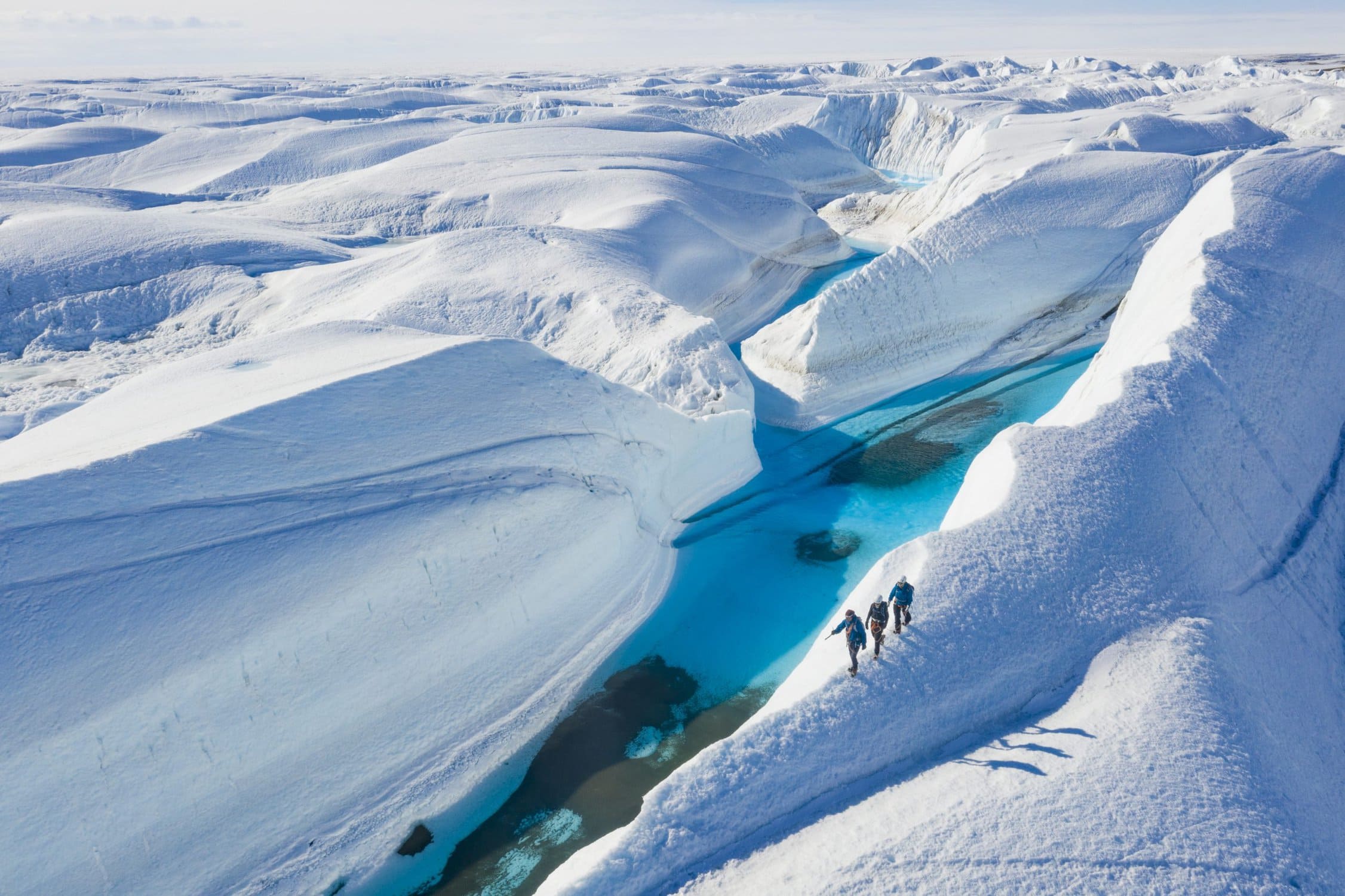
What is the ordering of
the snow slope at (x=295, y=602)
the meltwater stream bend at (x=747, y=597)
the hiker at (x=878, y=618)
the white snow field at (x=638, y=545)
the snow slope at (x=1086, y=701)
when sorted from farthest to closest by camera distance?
the meltwater stream bend at (x=747, y=597) → the snow slope at (x=295, y=602) → the hiker at (x=878, y=618) → the white snow field at (x=638, y=545) → the snow slope at (x=1086, y=701)

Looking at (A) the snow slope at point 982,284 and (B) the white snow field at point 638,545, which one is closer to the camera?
(B) the white snow field at point 638,545

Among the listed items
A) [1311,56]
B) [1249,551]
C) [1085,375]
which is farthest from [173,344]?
[1311,56]

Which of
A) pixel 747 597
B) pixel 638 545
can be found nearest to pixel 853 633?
pixel 747 597

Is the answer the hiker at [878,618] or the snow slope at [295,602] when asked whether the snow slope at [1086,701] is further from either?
the snow slope at [295,602]

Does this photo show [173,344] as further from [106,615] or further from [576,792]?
[576,792]

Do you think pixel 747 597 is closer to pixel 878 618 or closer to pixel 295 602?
pixel 878 618

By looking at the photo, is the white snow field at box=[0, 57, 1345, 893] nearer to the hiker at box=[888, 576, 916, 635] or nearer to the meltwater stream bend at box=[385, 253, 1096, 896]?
the hiker at box=[888, 576, 916, 635]

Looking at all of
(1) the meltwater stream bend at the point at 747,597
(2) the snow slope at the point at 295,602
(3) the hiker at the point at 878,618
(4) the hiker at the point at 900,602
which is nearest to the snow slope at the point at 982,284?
(1) the meltwater stream bend at the point at 747,597
